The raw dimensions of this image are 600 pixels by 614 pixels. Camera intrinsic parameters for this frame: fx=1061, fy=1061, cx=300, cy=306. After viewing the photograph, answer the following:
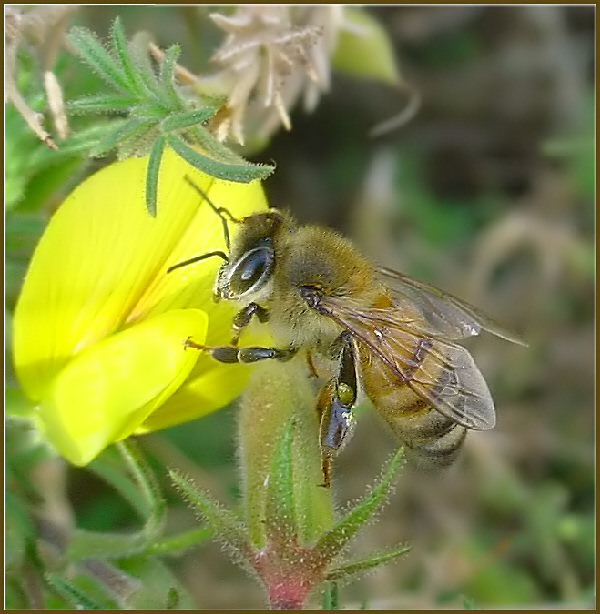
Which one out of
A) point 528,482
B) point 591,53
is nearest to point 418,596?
point 528,482

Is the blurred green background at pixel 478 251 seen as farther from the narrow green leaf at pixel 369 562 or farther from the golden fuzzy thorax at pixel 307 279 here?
the narrow green leaf at pixel 369 562

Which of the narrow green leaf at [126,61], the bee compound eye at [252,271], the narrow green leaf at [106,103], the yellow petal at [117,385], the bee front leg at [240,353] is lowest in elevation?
the bee front leg at [240,353]

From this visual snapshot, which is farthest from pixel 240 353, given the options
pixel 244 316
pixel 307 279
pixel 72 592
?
pixel 72 592

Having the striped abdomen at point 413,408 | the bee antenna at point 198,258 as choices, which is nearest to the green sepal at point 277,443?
the striped abdomen at point 413,408

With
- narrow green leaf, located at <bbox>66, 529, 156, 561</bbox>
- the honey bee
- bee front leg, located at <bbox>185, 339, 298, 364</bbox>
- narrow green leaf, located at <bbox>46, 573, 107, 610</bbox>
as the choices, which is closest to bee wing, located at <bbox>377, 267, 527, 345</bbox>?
the honey bee

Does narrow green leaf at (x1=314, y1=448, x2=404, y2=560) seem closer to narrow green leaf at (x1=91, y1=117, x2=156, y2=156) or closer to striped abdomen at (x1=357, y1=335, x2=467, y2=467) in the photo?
striped abdomen at (x1=357, y1=335, x2=467, y2=467)

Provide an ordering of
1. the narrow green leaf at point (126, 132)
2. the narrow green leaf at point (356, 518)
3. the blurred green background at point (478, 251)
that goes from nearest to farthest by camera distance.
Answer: the narrow green leaf at point (356, 518) < the narrow green leaf at point (126, 132) < the blurred green background at point (478, 251)

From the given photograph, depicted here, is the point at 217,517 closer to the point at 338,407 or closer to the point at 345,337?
the point at 338,407
